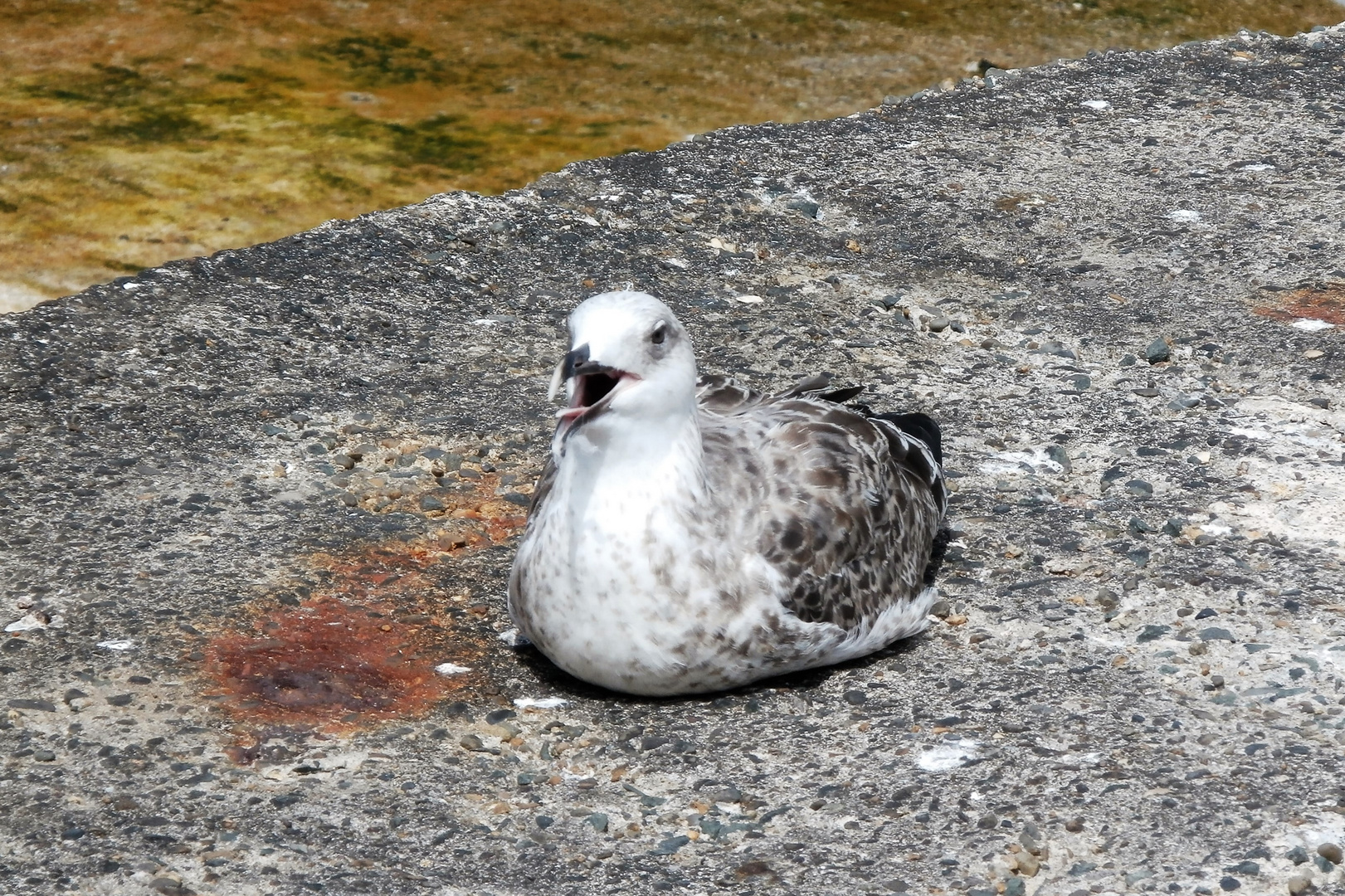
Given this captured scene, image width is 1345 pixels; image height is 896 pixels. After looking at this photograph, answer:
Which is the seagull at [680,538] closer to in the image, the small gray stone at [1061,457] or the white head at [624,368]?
the white head at [624,368]

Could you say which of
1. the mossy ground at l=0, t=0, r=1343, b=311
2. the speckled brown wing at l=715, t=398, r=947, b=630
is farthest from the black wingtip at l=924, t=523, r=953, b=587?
the mossy ground at l=0, t=0, r=1343, b=311

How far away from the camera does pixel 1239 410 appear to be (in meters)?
6.55

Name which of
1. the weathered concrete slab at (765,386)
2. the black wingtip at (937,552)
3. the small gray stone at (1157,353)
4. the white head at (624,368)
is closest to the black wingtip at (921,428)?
the black wingtip at (937,552)

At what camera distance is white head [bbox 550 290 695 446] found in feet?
14.7

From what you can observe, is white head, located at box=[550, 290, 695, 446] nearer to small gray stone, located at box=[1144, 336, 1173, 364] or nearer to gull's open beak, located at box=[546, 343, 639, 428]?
gull's open beak, located at box=[546, 343, 639, 428]

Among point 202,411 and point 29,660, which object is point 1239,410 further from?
point 29,660

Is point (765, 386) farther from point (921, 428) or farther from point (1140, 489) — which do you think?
point (1140, 489)

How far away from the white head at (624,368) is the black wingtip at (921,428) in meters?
1.35

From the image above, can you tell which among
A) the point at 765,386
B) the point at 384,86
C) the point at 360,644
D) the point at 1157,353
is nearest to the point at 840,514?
the point at 360,644

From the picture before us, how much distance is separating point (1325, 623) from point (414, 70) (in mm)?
11718

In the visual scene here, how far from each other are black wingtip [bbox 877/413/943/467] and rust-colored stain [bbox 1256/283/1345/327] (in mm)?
2139

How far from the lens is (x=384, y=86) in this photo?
15047 mm

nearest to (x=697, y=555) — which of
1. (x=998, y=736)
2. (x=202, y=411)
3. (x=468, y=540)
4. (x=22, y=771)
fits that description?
(x=998, y=736)

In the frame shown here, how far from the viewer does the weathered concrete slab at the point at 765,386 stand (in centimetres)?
440
